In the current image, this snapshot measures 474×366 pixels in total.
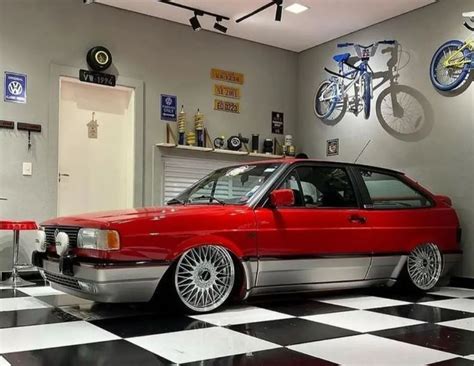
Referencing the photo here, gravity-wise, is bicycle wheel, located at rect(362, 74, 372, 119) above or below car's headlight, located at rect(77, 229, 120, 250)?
above

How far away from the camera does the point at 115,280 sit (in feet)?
10.3

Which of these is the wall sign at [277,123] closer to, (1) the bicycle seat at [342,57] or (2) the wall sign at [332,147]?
(2) the wall sign at [332,147]

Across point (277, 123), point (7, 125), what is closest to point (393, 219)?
point (277, 123)

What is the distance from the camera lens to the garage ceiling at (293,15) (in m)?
6.10

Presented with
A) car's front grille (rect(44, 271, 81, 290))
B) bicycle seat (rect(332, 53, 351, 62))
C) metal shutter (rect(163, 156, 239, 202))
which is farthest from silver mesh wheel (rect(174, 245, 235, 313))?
bicycle seat (rect(332, 53, 351, 62))

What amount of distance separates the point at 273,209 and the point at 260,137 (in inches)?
151

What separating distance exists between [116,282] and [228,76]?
4.63 meters

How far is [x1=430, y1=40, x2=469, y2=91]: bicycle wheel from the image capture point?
219 inches

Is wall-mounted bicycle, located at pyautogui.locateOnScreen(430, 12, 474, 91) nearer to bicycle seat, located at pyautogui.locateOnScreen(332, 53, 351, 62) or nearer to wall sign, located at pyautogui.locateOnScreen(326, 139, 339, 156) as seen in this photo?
bicycle seat, located at pyautogui.locateOnScreen(332, 53, 351, 62)

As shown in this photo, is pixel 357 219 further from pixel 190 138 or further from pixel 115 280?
pixel 190 138

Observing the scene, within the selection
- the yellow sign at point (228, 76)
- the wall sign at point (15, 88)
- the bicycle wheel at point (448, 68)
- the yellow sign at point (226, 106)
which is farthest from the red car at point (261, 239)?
the yellow sign at point (228, 76)

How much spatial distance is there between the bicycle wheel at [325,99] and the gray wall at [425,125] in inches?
7.4

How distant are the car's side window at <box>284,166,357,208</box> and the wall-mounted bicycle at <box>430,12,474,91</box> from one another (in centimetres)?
218

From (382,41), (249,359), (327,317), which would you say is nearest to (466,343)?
(327,317)
